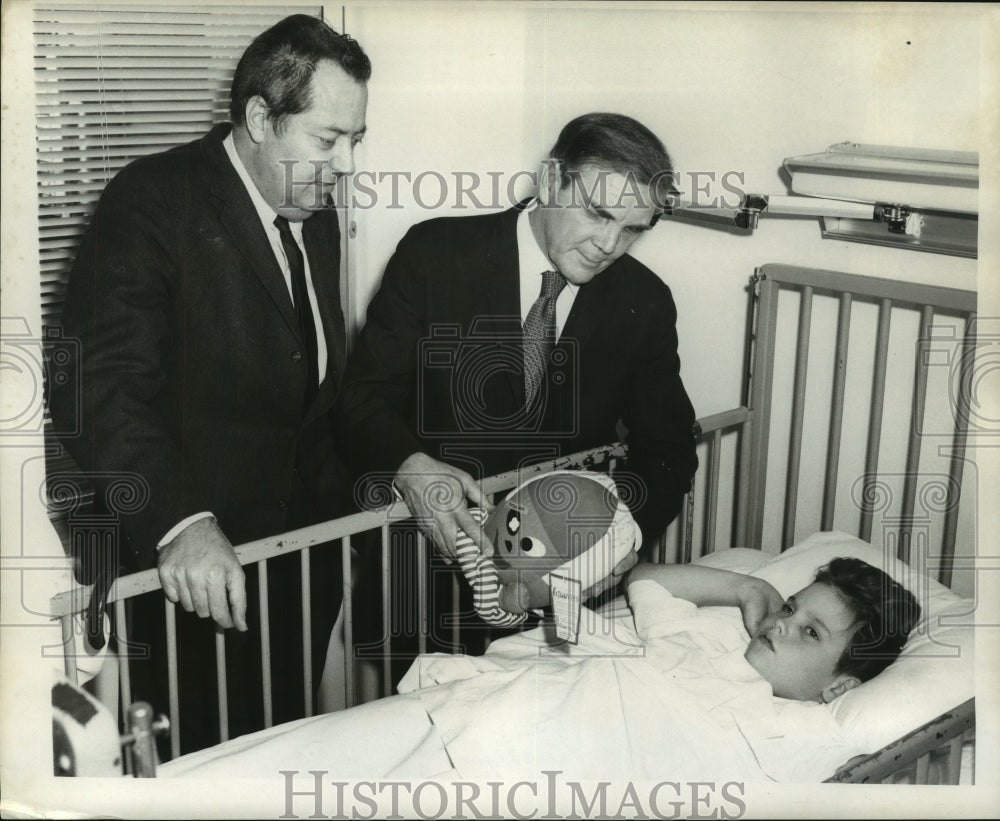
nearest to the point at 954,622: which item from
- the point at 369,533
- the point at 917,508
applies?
the point at 917,508

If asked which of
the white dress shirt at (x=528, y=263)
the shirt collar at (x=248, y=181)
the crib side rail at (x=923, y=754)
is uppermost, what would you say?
the shirt collar at (x=248, y=181)

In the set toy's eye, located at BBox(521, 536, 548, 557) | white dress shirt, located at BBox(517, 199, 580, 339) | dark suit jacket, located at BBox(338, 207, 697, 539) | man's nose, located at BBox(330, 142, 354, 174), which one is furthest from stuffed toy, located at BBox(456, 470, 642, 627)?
man's nose, located at BBox(330, 142, 354, 174)

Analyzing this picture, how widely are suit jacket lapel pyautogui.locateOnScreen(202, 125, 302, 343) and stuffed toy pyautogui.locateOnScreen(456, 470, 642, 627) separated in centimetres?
40

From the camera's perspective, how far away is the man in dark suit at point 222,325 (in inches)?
51.3

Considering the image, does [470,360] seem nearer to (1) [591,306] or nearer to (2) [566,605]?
(1) [591,306]

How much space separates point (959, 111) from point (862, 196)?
0.54ft

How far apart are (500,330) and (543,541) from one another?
0.32 meters

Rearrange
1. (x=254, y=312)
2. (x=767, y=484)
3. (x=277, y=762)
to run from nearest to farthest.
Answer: (x=277, y=762) → (x=254, y=312) → (x=767, y=484)

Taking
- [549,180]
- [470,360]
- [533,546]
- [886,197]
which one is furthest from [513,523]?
[886,197]

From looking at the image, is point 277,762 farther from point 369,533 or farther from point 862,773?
point 862,773

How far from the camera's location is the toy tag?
51.9 inches

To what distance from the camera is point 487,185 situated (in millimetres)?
1416

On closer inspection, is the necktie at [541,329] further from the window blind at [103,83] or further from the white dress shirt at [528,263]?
the window blind at [103,83]

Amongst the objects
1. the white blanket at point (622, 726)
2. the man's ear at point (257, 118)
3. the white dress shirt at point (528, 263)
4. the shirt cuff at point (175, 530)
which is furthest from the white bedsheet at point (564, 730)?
the man's ear at point (257, 118)
